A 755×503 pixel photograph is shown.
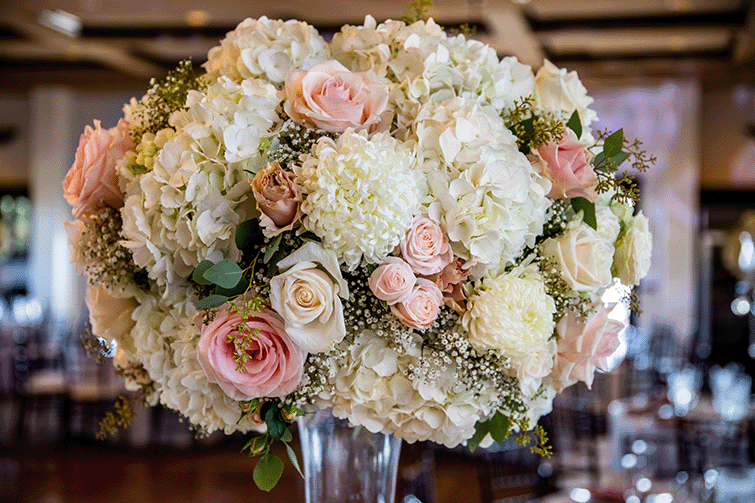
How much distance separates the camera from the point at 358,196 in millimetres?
921

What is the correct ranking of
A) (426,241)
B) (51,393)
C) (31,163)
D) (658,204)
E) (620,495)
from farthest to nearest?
(31,163)
(658,204)
(51,393)
(620,495)
(426,241)

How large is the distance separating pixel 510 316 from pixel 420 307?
0.13 meters

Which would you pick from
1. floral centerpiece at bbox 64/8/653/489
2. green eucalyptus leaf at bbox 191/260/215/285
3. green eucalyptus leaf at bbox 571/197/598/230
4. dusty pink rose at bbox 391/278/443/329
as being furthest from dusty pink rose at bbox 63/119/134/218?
green eucalyptus leaf at bbox 571/197/598/230

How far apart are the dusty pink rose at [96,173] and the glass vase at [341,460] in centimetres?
46

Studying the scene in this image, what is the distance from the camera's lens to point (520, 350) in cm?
101

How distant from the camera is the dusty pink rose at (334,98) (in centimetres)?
98

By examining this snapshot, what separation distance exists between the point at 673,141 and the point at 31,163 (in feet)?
31.4

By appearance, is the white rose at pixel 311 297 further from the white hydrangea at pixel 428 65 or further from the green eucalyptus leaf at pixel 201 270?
the white hydrangea at pixel 428 65

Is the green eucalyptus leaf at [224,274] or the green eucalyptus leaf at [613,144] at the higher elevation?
the green eucalyptus leaf at [613,144]

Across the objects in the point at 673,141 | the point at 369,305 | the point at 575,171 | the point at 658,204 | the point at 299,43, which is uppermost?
the point at 673,141

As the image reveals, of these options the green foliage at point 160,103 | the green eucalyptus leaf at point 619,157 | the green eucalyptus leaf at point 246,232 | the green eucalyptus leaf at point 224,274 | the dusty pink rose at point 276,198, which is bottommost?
the green eucalyptus leaf at point 224,274

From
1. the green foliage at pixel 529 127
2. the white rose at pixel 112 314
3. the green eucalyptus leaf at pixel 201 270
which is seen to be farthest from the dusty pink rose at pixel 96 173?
the green foliage at pixel 529 127

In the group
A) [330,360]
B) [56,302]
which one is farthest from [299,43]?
[56,302]

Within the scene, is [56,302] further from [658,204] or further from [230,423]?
[230,423]
